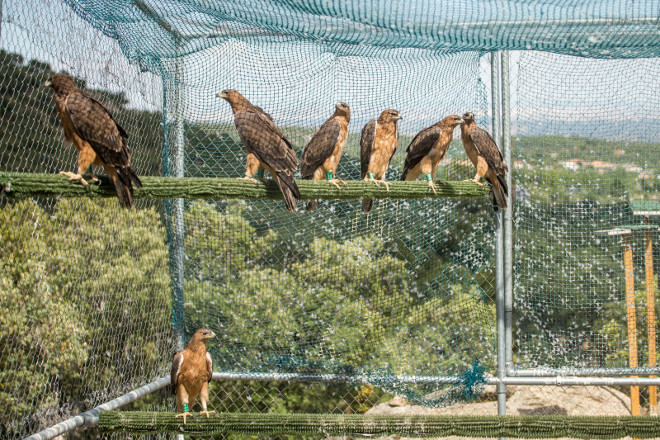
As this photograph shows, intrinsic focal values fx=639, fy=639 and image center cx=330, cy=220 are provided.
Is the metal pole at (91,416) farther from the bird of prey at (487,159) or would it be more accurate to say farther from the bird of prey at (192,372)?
the bird of prey at (487,159)

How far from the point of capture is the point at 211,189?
10.8ft

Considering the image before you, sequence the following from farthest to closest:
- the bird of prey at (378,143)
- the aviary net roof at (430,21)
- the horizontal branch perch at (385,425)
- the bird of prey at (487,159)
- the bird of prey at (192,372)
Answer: the bird of prey at (378,143)
the bird of prey at (487,159)
the bird of prey at (192,372)
the aviary net roof at (430,21)
the horizontal branch perch at (385,425)

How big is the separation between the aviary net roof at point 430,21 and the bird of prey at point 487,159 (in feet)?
2.03

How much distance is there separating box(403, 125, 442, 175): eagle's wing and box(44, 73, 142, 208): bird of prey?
2.06 metres

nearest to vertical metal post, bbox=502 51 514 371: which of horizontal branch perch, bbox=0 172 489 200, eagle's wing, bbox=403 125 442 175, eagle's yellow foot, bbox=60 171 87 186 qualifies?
horizontal branch perch, bbox=0 172 489 200

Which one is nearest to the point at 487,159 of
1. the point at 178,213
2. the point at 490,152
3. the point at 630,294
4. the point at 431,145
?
the point at 490,152

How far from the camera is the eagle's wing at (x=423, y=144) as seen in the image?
4355 millimetres

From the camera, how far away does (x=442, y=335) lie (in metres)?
4.67

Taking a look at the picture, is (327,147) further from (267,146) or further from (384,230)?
(384,230)

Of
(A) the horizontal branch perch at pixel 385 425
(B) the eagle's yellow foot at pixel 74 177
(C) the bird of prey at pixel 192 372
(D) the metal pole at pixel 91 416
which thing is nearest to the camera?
(B) the eagle's yellow foot at pixel 74 177

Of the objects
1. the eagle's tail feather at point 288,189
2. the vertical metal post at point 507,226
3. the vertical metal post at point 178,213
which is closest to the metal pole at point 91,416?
the vertical metal post at point 178,213

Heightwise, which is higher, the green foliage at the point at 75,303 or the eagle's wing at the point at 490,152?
the eagle's wing at the point at 490,152

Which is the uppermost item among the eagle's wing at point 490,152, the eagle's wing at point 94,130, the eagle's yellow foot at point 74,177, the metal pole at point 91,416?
the eagle's wing at point 490,152

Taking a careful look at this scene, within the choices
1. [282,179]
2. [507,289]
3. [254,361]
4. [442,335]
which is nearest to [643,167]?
[507,289]
